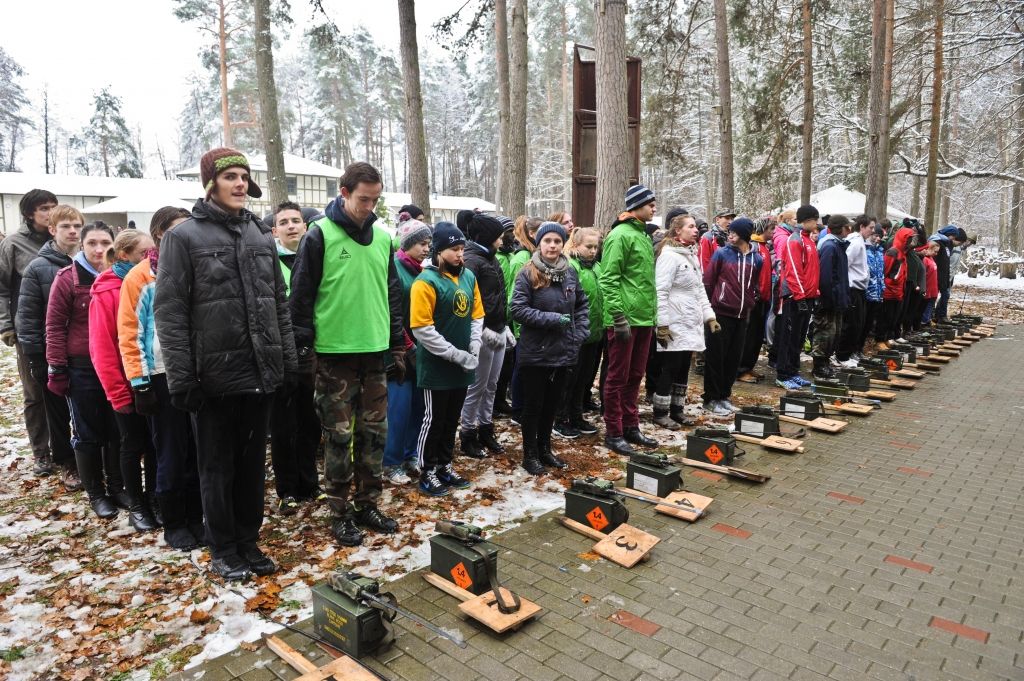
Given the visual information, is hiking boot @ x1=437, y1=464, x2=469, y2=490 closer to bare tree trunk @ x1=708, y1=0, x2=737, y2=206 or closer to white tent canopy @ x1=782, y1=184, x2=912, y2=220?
bare tree trunk @ x1=708, y1=0, x2=737, y2=206

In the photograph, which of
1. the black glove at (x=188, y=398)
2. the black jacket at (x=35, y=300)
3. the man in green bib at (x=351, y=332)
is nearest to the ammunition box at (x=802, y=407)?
the man in green bib at (x=351, y=332)

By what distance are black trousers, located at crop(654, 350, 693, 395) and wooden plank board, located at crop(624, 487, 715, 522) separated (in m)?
2.10

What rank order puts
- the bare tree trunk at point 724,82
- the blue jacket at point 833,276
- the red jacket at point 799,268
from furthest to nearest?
1. the bare tree trunk at point 724,82
2. the blue jacket at point 833,276
3. the red jacket at point 799,268

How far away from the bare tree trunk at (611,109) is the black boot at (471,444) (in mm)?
3888

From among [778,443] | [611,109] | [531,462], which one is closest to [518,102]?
[611,109]

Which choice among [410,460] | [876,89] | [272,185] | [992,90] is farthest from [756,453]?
[992,90]

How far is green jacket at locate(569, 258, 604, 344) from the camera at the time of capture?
6.13m

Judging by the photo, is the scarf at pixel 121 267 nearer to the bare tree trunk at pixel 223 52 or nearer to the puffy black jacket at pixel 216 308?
the puffy black jacket at pixel 216 308

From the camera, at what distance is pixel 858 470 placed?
231 inches

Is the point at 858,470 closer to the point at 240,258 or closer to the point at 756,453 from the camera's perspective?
the point at 756,453

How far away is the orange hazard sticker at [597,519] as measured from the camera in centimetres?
437

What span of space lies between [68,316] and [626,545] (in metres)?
4.03

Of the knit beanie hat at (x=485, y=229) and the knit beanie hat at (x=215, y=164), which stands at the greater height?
the knit beanie hat at (x=215, y=164)

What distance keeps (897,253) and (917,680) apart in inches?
393
